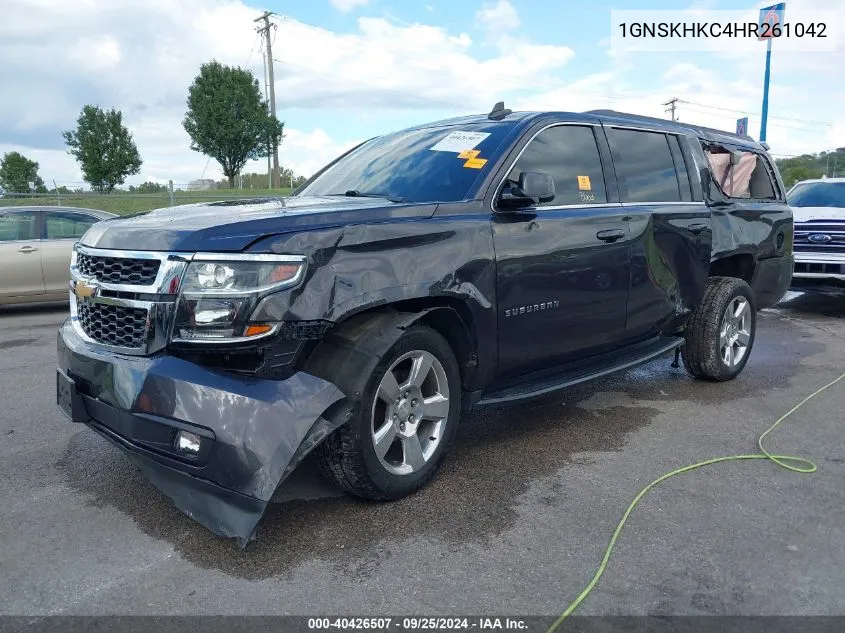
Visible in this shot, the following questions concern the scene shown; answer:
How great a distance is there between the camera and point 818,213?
9742 mm

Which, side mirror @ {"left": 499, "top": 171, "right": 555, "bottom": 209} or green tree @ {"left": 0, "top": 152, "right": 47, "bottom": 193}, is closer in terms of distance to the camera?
side mirror @ {"left": 499, "top": 171, "right": 555, "bottom": 209}

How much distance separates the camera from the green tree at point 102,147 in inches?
1949

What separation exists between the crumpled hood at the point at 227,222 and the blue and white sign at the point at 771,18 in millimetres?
17238

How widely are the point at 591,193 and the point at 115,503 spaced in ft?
10.1

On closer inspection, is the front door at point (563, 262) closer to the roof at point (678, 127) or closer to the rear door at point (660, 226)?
the rear door at point (660, 226)

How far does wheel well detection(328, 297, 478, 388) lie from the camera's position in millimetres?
3375

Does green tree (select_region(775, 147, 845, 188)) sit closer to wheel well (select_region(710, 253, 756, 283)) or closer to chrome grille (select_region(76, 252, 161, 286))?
wheel well (select_region(710, 253, 756, 283))

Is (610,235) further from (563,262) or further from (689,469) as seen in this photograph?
(689,469)

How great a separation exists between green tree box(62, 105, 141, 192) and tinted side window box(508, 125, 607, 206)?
1971 inches

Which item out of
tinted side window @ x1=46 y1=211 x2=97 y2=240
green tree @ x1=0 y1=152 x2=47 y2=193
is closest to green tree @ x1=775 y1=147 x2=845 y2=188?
tinted side window @ x1=46 y1=211 x2=97 y2=240

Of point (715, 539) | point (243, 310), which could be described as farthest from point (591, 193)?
point (243, 310)

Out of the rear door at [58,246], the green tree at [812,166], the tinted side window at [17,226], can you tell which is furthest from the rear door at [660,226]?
the green tree at [812,166]

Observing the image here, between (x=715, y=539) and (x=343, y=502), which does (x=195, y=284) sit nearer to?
(x=343, y=502)

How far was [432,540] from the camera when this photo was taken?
10.0 feet
